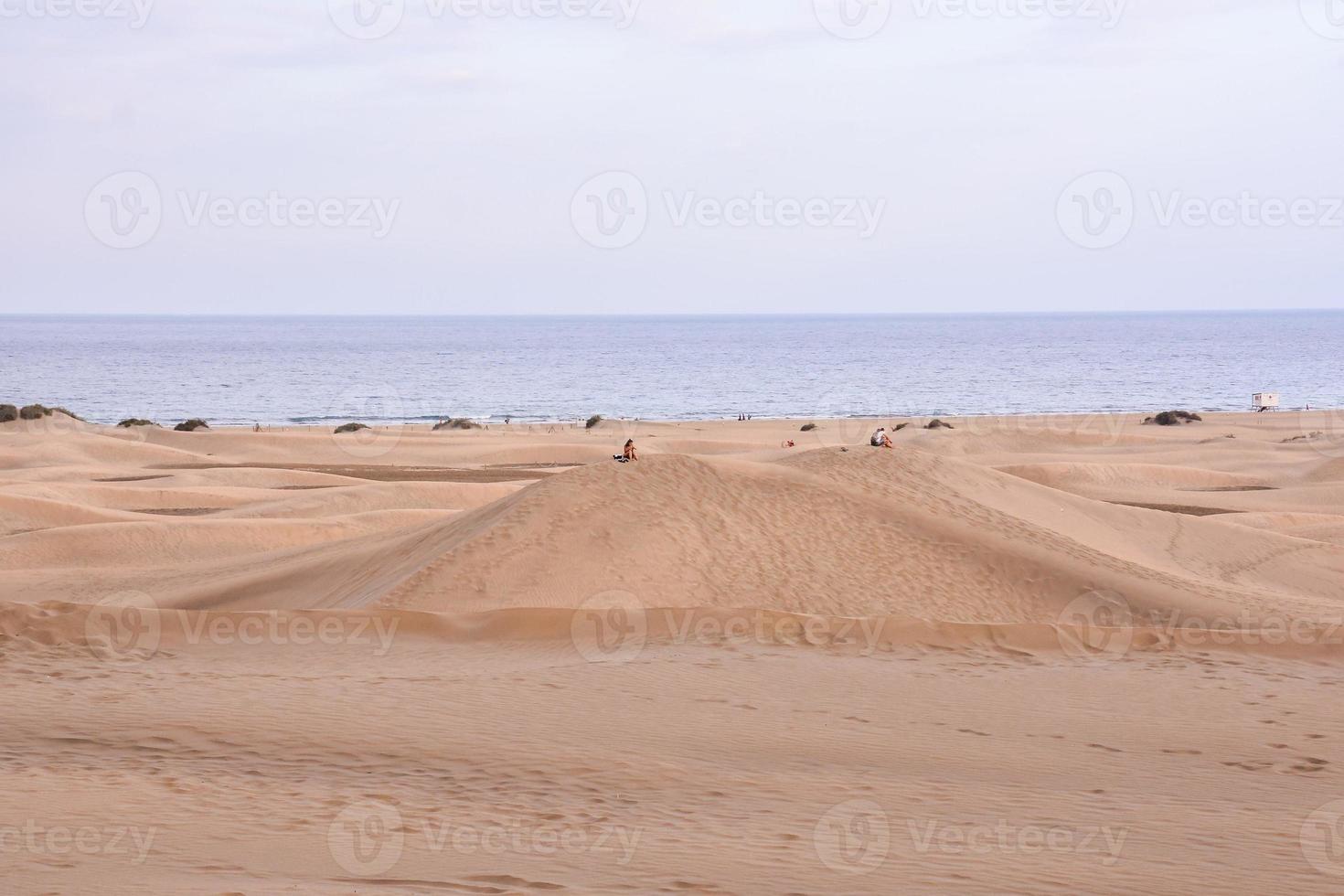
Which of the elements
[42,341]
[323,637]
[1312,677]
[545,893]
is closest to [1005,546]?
[1312,677]

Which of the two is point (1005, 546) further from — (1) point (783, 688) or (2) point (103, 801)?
(2) point (103, 801)

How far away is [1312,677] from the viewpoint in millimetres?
12211

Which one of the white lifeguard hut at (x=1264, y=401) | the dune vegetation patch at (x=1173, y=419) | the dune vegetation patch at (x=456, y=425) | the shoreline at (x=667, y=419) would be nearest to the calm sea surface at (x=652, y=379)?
the shoreline at (x=667, y=419)

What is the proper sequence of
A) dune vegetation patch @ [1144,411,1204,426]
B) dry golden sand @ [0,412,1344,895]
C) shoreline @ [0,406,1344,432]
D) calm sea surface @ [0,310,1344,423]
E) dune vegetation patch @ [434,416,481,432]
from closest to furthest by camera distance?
dry golden sand @ [0,412,1344,895]
dune vegetation patch @ [434,416,481,432]
dune vegetation patch @ [1144,411,1204,426]
shoreline @ [0,406,1344,432]
calm sea surface @ [0,310,1344,423]

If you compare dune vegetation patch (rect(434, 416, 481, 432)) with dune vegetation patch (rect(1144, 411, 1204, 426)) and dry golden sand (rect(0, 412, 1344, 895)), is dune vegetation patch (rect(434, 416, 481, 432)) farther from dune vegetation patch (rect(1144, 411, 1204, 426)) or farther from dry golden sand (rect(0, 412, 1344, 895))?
dune vegetation patch (rect(1144, 411, 1204, 426))

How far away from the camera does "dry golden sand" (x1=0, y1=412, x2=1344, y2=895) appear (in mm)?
7203

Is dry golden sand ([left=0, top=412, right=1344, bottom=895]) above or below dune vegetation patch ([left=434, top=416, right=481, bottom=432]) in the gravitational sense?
below

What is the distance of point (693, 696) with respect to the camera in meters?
10.9

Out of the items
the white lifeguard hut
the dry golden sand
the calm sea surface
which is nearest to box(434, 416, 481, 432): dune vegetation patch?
the calm sea surface

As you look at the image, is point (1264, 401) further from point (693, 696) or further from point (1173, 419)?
point (693, 696)

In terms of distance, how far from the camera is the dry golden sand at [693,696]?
23.6 ft

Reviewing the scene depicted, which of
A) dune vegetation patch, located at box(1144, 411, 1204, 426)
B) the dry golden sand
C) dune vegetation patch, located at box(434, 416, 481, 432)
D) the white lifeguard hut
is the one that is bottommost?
the dry golden sand

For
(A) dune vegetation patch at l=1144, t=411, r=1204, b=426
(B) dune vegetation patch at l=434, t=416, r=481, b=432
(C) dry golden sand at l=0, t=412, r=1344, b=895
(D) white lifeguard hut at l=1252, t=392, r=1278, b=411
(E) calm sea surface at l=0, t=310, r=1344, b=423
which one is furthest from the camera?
(E) calm sea surface at l=0, t=310, r=1344, b=423

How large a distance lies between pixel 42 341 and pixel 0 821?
7734 inches
